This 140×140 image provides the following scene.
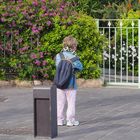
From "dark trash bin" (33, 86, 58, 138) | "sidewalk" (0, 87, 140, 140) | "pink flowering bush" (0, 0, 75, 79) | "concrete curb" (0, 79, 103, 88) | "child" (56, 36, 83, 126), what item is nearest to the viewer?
"dark trash bin" (33, 86, 58, 138)

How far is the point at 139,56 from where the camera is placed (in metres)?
13.9

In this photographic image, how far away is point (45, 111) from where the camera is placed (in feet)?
26.3

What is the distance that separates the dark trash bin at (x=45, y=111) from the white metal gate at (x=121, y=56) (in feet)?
21.6

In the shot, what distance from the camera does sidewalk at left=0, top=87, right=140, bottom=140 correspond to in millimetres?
8328

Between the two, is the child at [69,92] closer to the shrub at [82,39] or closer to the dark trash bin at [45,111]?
the dark trash bin at [45,111]

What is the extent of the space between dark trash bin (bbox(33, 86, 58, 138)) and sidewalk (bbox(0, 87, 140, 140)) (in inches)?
7.7

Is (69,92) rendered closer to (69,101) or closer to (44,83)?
(69,101)

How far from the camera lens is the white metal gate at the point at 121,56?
1462cm

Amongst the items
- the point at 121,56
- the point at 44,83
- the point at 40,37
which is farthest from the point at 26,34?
the point at 121,56

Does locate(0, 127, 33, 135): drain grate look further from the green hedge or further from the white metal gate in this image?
the white metal gate

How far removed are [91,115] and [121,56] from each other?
484cm

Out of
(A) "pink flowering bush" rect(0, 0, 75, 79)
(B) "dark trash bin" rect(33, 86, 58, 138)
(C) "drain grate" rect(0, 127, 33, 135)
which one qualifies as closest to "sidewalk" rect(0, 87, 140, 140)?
(C) "drain grate" rect(0, 127, 33, 135)

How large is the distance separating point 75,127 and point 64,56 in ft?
4.02

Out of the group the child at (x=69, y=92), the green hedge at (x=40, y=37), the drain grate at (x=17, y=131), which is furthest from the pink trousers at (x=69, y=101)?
the green hedge at (x=40, y=37)
